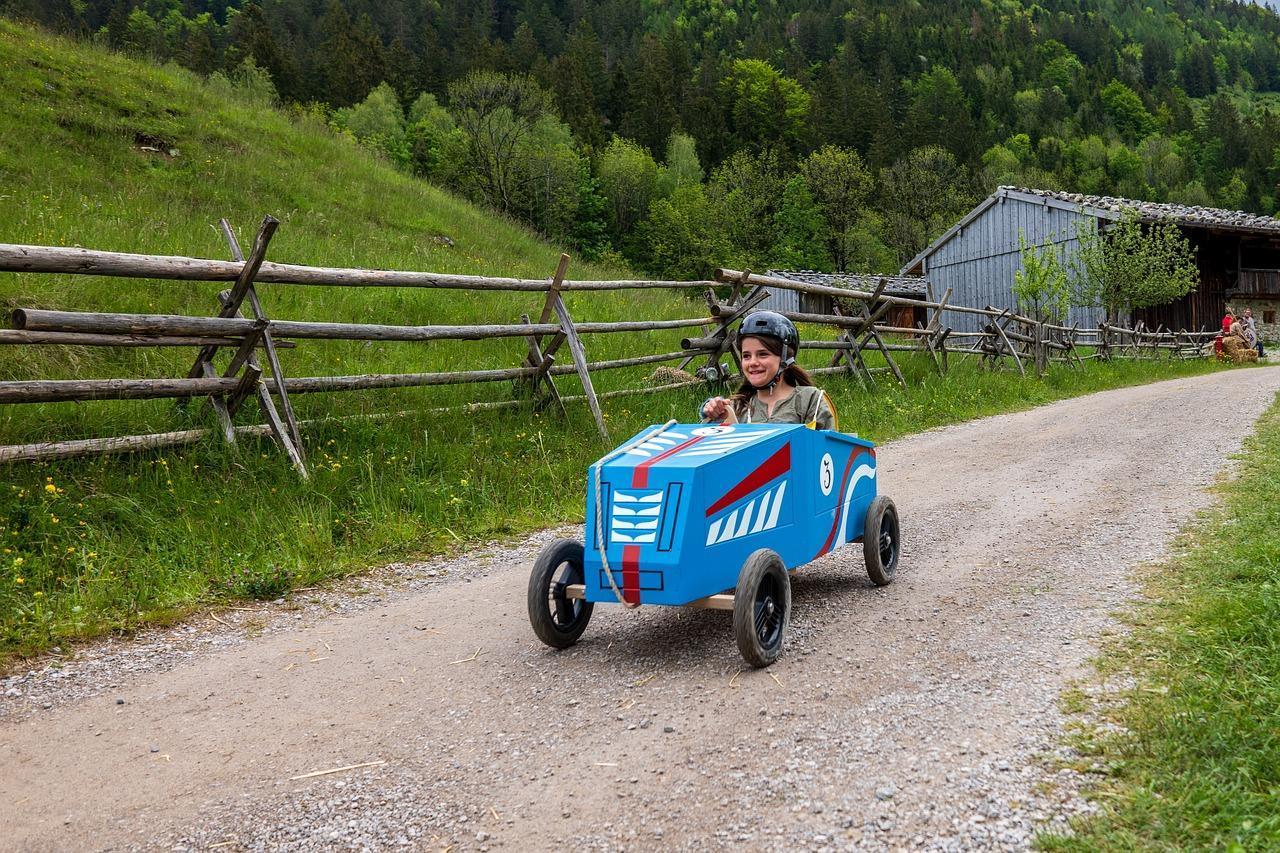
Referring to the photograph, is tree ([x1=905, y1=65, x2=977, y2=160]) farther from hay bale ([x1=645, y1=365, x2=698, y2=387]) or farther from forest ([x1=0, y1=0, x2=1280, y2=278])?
hay bale ([x1=645, y1=365, x2=698, y2=387])

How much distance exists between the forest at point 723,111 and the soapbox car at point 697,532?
72.8 feet

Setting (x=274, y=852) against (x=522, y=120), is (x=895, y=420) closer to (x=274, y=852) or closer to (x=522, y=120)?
(x=274, y=852)

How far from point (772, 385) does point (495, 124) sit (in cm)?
4120

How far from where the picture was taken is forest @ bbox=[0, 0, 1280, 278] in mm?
50875

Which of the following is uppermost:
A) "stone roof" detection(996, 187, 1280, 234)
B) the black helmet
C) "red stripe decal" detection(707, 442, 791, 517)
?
"stone roof" detection(996, 187, 1280, 234)

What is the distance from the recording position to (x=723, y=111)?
75.6m

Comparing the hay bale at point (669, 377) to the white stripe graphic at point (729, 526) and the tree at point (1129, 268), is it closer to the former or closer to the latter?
the white stripe graphic at point (729, 526)

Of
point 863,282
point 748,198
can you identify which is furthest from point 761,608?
point 748,198

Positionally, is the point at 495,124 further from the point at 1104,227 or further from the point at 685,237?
the point at 1104,227

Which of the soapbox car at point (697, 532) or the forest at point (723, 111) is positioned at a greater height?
the forest at point (723, 111)

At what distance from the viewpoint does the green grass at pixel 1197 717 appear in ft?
7.16

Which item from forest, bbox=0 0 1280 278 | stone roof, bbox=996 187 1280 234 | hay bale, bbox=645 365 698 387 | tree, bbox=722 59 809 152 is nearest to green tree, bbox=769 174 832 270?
forest, bbox=0 0 1280 278

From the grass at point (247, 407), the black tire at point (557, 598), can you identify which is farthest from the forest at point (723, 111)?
the black tire at point (557, 598)

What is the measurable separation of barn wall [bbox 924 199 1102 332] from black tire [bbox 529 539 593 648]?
89.0 feet
